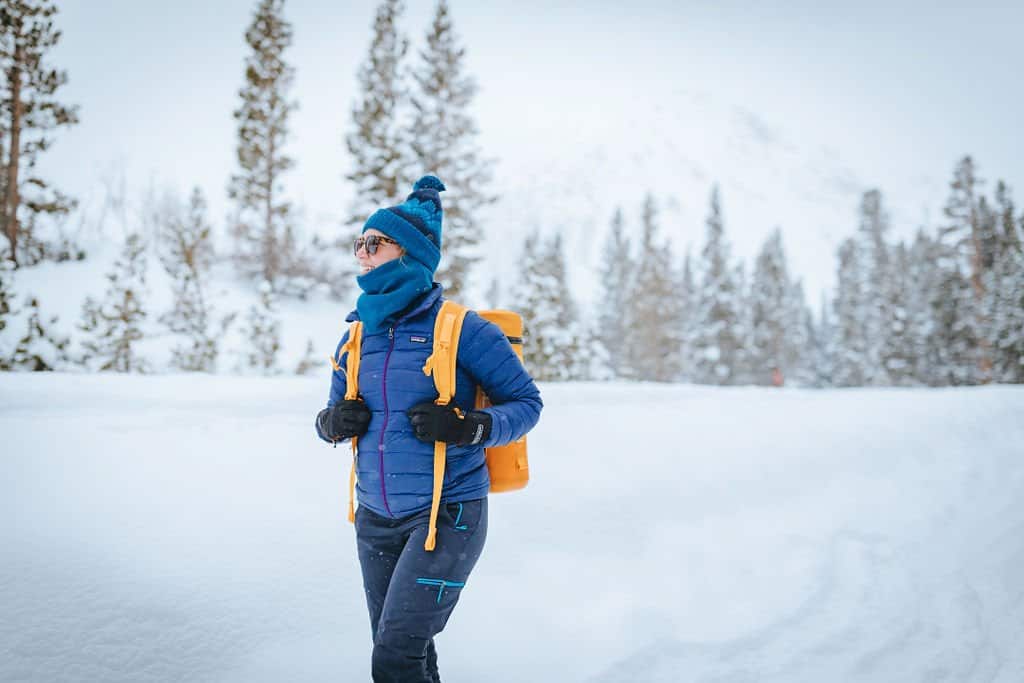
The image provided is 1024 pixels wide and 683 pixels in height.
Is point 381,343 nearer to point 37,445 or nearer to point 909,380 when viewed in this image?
point 37,445

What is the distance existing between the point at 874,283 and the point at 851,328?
406 cm

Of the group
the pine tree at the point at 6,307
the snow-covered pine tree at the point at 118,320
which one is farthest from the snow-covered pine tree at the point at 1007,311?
the pine tree at the point at 6,307

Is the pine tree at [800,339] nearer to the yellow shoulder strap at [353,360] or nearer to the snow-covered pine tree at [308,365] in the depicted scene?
the snow-covered pine tree at [308,365]

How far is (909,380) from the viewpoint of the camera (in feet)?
123

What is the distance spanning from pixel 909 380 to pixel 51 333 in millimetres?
42545

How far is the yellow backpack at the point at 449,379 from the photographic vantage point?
2.27 meters

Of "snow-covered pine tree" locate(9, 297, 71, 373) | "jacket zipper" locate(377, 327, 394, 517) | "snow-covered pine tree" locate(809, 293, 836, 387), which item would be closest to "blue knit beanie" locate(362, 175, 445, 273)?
"jacket zipper" locate(377, 327, 394, 517)

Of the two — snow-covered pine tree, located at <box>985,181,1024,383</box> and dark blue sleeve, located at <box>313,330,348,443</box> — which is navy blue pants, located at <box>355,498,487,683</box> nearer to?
dark blue sleeve, located at <box>313,330,348,443</box>

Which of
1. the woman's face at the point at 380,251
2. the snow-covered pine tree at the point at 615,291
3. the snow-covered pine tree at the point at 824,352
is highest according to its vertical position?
the snow-covered pine tree at the point at 615,291

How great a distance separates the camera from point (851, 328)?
44.1 meters

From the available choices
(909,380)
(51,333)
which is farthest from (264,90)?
(909,380)

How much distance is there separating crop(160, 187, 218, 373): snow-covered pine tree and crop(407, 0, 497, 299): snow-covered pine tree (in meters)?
8.67

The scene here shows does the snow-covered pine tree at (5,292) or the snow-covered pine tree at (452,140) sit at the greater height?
the snow-covered pine tree at (452,140)

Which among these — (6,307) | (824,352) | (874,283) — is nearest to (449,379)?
(6,307)
